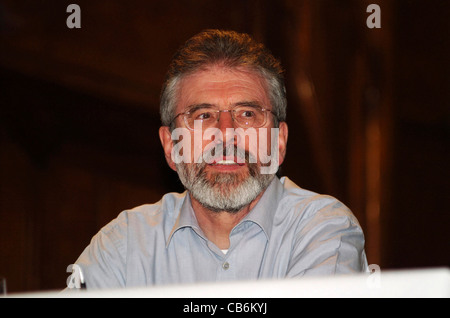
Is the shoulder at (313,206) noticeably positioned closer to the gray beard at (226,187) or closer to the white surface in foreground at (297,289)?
the gray beard at (226,187)

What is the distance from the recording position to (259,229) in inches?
66.9

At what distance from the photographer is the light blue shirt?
1.60 metres

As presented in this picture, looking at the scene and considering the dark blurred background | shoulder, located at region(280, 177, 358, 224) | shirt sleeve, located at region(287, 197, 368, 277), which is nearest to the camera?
shirt sleeve, located at region(287, 197, 368, 277)

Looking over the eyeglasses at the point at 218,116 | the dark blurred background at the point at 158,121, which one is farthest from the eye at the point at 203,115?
the dark blurred background at the point at 158,121

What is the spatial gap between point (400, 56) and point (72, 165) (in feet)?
7.14

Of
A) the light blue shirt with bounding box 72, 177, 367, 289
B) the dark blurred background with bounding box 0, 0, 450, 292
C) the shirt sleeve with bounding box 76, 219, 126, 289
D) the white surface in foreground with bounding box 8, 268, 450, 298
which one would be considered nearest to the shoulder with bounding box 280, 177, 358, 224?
the light blue shirt with bounding box 72, 177, 367, 289

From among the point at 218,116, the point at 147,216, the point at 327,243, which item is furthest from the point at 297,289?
the point at 147,216

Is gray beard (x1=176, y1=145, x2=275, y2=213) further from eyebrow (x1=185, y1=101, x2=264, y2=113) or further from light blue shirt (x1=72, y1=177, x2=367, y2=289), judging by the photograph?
eyebrow (x1=185, y1=101, x2=264, y2=113)

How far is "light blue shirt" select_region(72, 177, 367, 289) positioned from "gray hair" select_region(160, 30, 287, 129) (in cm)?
29

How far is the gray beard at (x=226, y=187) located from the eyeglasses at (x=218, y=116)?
0.12 metres

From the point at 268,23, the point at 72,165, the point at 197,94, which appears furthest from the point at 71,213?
the point at 197,94

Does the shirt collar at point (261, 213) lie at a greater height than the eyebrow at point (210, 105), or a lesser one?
lesser

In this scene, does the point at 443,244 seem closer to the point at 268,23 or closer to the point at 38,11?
the point at 268,23

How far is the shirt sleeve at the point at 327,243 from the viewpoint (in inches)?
54.6
